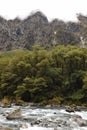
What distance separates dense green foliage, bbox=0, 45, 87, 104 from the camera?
320ft

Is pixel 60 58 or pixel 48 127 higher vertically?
pixel 60 58

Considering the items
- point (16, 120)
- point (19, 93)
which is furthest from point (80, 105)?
point (16, 120)

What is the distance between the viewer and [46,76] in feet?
335

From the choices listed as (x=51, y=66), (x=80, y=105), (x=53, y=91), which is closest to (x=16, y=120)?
(x=80, y=105)

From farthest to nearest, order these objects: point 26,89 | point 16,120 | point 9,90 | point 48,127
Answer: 1. point 9,90
2. point 26,89
3. point 16,120
4. point 48,127

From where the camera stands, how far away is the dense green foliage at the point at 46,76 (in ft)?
320

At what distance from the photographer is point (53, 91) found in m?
100

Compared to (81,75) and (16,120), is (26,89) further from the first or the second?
(16,120)

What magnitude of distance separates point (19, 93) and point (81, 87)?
59.5ft

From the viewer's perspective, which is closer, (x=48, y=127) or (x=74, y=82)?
(x=48, y=127)

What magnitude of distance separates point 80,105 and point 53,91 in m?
12.8

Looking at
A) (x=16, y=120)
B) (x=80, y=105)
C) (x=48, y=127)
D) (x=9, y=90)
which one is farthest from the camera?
(x=9, y=90)

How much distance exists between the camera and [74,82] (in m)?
102

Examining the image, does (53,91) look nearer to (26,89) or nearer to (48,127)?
(26,89)
